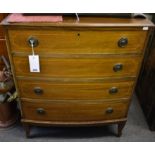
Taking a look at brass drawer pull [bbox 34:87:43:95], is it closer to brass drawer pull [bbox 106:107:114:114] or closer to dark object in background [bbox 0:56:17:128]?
dark object in background [bbox 0:56:17:128]

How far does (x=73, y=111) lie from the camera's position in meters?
1.50

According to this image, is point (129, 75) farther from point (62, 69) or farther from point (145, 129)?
point (145, 129)

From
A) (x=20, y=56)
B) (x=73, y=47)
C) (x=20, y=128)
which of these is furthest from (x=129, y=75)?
(x=20, y=128)

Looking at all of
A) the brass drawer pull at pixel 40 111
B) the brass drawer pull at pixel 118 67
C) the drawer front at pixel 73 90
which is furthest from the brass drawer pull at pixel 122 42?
the brass drawer pull at pixel 40 111

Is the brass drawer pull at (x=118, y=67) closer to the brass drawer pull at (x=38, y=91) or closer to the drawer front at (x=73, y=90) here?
the drawer front at (x=73, y=90)

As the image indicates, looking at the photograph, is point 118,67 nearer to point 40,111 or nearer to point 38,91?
point 38,91

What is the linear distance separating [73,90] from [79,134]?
607mm

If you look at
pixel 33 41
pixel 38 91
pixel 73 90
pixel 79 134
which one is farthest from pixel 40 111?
pixel 33 41

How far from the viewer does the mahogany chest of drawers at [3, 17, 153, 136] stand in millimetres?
1125

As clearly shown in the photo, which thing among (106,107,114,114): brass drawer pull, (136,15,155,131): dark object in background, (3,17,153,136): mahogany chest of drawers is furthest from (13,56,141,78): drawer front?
(136,15,155,131): dark object in background

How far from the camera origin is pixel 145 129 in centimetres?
189

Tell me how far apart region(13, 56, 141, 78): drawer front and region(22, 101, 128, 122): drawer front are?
265mm

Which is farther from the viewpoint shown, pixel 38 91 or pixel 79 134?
pixel 79 134

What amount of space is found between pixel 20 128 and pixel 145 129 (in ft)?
3.96
